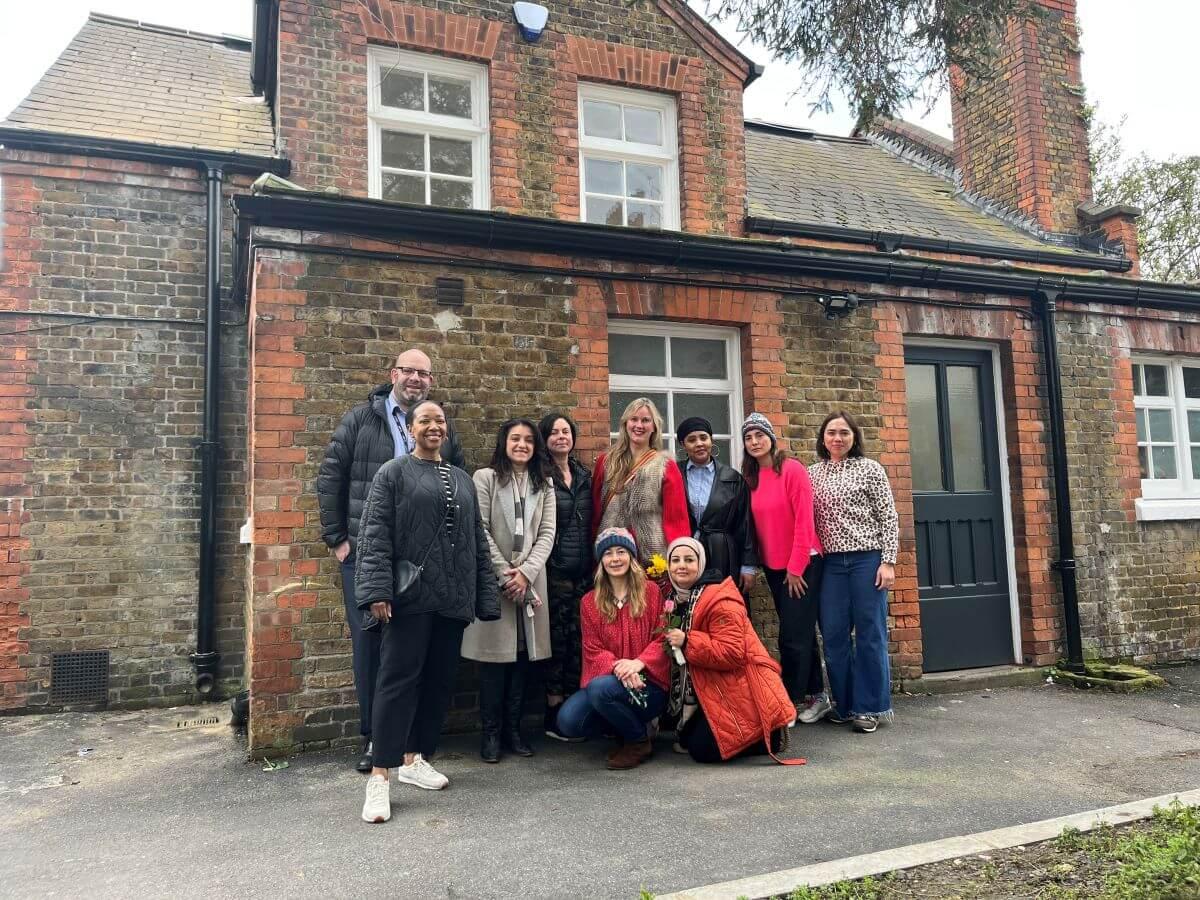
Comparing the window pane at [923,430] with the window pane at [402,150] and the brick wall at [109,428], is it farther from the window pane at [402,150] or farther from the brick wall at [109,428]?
the brick wall at [109,428]

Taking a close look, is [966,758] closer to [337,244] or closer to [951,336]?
[951,336]

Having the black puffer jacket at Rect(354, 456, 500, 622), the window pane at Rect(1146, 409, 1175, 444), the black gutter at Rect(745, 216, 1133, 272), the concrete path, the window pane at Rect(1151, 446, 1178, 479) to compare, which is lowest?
the concrete path

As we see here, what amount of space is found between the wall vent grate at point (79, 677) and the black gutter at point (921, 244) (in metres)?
6.76

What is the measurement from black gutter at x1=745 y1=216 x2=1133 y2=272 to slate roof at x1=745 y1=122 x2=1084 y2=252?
0.38ft

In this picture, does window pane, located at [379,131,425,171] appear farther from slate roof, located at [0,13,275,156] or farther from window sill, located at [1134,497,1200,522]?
window sill, located at [1134,497,1200,522]

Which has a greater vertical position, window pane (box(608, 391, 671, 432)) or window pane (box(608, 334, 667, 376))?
window pane (box(608, 334, 667, 376))

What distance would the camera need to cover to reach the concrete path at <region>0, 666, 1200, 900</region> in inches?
127

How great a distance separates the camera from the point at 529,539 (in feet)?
15.6

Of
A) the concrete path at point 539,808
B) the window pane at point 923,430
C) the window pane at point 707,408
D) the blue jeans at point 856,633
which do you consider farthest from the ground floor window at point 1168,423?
the window pane at point 707,408

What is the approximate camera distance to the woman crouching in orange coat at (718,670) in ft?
14.4

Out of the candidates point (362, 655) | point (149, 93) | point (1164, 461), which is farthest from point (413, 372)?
point (1164, 461)

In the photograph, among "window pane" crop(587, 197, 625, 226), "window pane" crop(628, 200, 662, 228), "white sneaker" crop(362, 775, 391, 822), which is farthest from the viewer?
"window pane" crop(628, 200, 662, 228)

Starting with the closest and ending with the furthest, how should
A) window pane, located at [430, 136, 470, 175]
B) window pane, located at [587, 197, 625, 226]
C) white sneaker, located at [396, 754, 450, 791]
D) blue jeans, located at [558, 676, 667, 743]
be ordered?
white sneaker, located at [396, 754, 450, 791]
blue jeans, located at [558, 676, 667, 743]
window pane, located at [430, 136, 470, 175]
window pane, located at [587, 197, 625, 226]

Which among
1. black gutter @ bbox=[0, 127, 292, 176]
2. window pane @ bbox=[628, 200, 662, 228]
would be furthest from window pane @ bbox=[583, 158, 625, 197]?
black gutter @ bbox=[0, 127, 292, 176]
